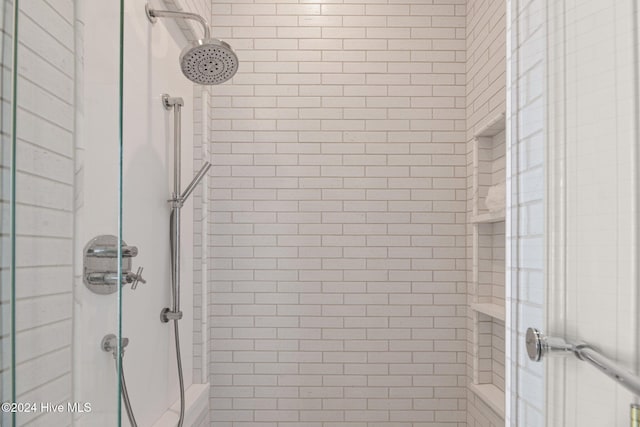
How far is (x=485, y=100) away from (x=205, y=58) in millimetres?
1398

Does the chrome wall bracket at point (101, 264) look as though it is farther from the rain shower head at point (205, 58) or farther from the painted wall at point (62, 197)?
the rain shower head at point (205, 58)

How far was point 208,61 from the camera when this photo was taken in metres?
1.88

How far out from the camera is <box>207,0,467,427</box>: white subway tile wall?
2.67 m

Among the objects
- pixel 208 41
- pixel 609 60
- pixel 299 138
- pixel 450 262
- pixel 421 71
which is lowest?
pixel 450 262

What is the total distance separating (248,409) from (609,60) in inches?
96.6

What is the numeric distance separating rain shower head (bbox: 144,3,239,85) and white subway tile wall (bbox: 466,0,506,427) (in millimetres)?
1229

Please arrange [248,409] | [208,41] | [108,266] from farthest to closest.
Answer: [248,409], [208,41], [108,266]

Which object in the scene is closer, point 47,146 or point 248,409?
point 47,146

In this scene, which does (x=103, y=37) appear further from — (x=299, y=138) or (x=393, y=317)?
(x=393, y=317)

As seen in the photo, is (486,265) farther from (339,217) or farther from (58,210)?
(58,210)

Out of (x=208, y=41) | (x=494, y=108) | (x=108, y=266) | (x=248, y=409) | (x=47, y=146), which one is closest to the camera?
(x=47, y=146)

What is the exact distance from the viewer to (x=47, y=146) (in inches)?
30.6

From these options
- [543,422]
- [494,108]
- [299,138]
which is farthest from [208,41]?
[543,422]

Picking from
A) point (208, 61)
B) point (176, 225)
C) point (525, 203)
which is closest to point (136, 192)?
point (176, 225)
